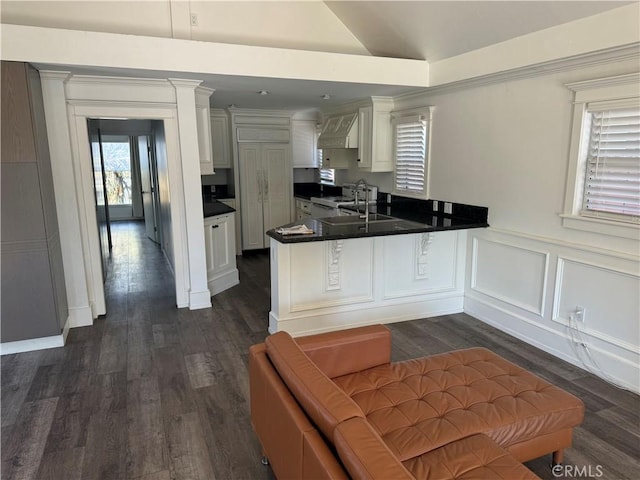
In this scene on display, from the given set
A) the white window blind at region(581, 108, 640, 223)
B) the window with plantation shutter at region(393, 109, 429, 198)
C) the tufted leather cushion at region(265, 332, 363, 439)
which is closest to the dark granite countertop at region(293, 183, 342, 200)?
the window with plantation shutter at region(393, 109, 429, 198)

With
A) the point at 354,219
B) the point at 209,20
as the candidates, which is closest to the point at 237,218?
the point at 354,219

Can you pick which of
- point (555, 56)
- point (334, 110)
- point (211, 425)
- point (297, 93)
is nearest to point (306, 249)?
point (211, 425)

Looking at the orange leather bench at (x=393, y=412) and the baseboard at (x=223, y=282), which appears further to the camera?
the baseboard at (x=223, y=282)

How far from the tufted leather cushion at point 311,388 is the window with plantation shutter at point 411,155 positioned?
330 cm

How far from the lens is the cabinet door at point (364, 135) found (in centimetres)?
525

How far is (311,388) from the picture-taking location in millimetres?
1639

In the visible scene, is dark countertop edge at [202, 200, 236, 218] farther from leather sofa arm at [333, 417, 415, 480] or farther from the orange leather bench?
leather sofa arm at [333, 417, 415, 480]

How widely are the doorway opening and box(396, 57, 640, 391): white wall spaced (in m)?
3.13

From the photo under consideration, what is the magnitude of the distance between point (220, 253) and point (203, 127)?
146 cm

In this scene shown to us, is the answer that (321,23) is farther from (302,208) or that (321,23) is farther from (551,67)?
(302,208)

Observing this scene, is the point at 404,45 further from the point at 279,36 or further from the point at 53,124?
the point at 53,124

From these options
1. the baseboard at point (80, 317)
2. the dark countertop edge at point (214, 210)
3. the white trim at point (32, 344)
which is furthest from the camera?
the dark countertop edge at point (214, 210)

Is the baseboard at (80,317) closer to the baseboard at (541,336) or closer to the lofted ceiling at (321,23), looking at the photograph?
the lofted ceiling at (321,23)

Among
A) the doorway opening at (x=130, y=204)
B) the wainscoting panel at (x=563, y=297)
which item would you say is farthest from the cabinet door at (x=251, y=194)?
the wainscoting panel at (x=563, y=297)
